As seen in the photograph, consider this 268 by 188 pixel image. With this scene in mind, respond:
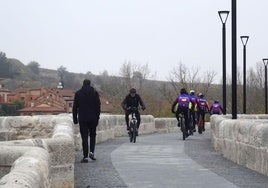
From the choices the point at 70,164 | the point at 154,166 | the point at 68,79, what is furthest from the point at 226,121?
the point at 68,79

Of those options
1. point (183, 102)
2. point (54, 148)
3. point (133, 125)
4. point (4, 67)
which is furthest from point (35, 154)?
point (4, 67)

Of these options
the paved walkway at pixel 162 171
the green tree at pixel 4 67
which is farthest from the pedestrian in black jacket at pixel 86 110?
the green tree at pixel 4 67

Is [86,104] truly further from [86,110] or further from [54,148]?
[54,148]

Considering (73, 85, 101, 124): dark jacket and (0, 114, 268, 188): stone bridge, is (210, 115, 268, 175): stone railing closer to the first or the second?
(0, 114, 268, 188): stone bridge

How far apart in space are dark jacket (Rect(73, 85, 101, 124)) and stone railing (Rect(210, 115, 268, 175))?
2880mm

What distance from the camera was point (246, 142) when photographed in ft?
36.8

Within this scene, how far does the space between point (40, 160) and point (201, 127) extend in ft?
66.8

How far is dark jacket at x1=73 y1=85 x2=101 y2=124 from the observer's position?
12.4 m

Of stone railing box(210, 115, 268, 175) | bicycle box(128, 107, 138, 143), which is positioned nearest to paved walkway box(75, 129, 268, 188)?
stone railing box(210, 115, 268, 175)

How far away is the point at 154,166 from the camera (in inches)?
456

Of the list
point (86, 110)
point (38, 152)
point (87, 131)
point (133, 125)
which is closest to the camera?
point (38, 152)

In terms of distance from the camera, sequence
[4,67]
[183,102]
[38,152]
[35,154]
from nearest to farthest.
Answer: [35,154], [38,152], [183,102], [4,67]

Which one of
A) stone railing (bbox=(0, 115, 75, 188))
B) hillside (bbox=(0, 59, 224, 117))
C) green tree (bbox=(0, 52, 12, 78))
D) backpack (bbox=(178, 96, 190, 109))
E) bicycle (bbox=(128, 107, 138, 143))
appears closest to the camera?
stone railing (bbox=(0, 115, 75, 188))

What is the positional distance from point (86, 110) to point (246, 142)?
333 centimetres
